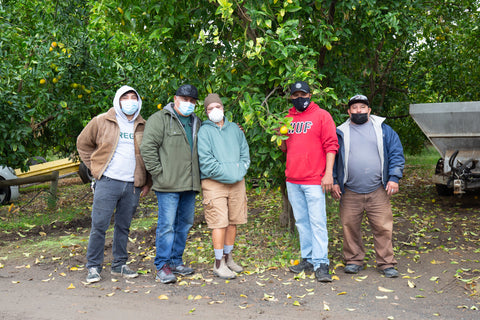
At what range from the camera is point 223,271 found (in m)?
5.29

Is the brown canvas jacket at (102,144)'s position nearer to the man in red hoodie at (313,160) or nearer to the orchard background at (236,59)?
the orchard background at (236,59)

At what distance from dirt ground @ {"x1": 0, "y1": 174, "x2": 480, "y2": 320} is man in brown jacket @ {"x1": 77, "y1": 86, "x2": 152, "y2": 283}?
0.54 metres

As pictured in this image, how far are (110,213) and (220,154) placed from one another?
1311 mm

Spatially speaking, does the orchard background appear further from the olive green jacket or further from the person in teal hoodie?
the olive green jacket

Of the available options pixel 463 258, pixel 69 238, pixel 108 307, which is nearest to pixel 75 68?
pixel 69 238

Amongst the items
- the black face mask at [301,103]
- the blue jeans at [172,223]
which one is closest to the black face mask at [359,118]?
the black face mask at [301,103]

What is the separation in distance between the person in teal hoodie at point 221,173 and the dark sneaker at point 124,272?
0.88 metres

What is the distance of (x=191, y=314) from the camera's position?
4.26m

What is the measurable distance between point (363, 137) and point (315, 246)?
1274mm

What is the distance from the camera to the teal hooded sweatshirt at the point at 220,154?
16.6ft

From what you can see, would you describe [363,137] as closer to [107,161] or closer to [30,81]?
[107,161]

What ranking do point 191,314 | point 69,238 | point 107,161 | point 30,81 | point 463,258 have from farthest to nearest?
point 30,81, point 69,238, point 463,258, point 107,161, point 191,314

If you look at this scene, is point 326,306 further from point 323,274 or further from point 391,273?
point 391,273

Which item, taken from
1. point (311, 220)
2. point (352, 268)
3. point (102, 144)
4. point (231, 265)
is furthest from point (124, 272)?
point (352, 268)
